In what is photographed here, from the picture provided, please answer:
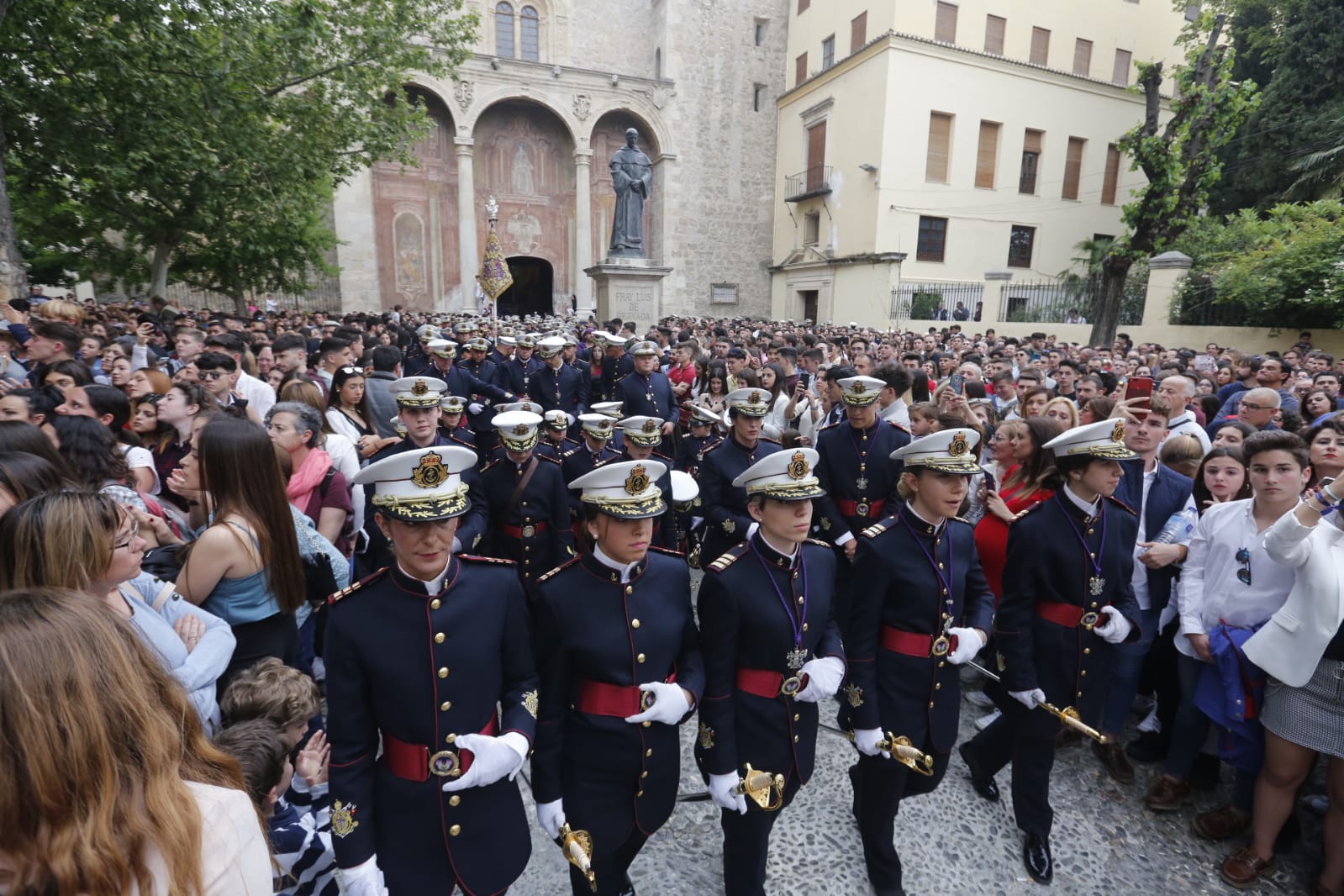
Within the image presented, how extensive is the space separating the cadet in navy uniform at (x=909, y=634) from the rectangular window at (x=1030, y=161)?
2922cm

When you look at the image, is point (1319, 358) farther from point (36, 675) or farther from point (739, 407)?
point (36, 675)

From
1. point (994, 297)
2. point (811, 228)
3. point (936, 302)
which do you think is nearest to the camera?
point (994, 297)

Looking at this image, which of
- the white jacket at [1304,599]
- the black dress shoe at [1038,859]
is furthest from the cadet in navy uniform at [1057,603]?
the white jacket at [1304,599]

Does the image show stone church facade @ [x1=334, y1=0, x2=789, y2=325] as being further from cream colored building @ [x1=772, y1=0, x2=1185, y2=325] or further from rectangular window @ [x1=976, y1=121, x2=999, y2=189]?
rectangular window @ [x1=976, y1=121, x2=999, y2=189]

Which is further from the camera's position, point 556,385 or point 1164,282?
point 1164,282

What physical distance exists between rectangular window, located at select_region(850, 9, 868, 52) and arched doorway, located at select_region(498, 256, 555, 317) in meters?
15.4

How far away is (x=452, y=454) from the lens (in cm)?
233

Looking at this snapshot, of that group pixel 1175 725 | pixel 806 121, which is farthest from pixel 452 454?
pixel 806 121

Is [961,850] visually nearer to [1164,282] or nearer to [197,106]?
[197,106]

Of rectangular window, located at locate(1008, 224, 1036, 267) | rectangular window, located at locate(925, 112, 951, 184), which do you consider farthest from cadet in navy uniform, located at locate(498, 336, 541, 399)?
rectangular window, located at locate(1008, 224, 1036, 267)

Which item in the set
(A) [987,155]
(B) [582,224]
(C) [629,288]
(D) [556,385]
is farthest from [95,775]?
(A) [987,155]

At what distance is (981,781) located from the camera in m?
3.83

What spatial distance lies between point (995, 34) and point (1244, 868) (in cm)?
3084

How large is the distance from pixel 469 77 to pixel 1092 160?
25.8 m
